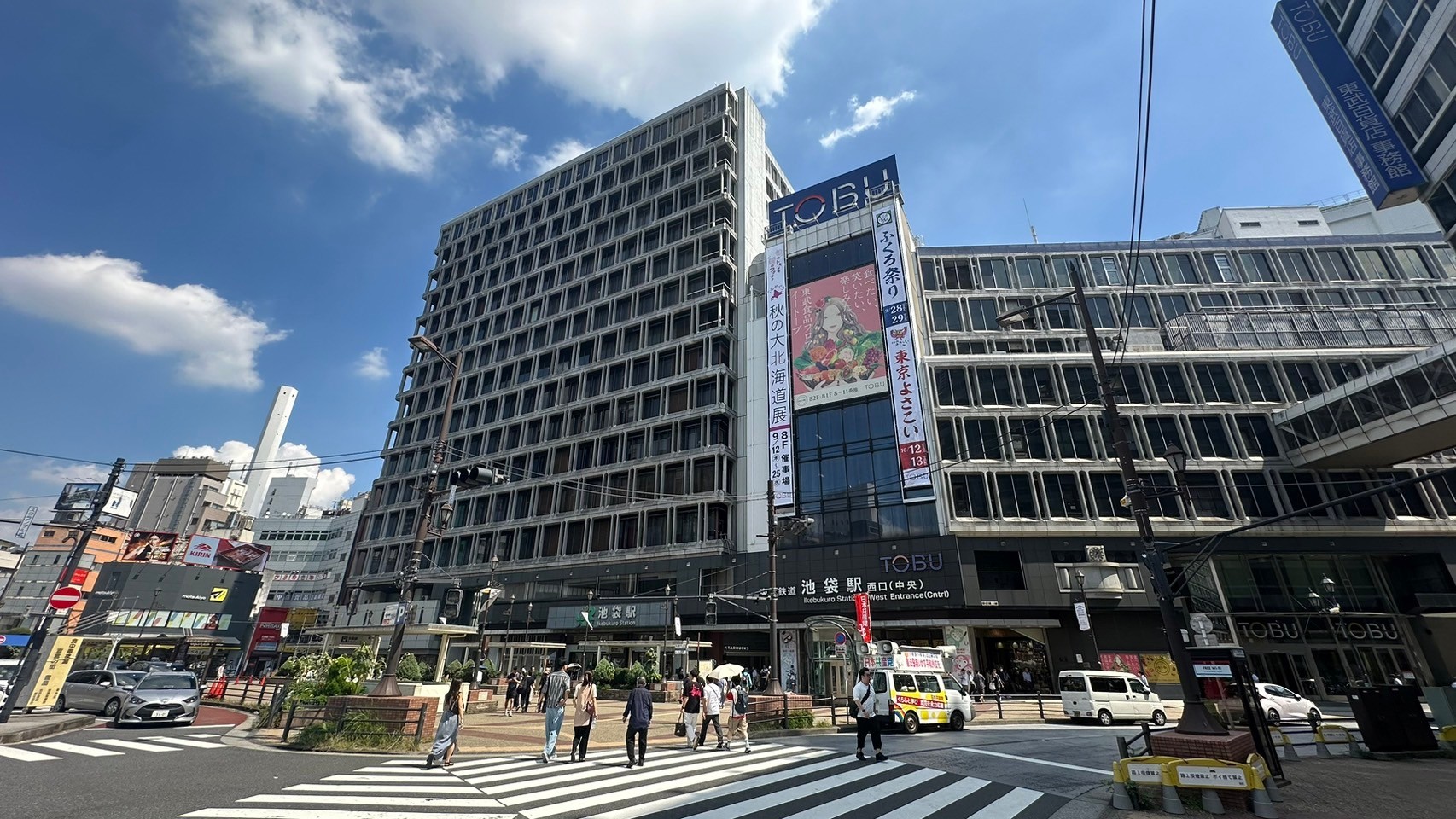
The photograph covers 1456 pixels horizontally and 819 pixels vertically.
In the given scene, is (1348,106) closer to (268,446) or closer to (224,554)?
(224,554)

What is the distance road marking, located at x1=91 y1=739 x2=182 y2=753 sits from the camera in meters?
13.0

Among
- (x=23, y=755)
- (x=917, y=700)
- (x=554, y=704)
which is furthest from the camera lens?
(x=917, y=700)

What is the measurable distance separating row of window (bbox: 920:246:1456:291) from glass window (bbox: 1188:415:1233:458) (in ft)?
40.1

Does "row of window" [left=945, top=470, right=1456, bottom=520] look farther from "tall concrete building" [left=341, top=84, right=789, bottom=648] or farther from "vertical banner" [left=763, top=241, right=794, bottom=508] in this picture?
"tall concrete building" [left=341, top=84, right=789, bottom=648]

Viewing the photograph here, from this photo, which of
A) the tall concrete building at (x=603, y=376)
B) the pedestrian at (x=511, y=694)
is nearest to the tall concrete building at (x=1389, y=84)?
the tall concrete building at (x=603, y=376)

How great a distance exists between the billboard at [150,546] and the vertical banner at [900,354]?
77.5 meters

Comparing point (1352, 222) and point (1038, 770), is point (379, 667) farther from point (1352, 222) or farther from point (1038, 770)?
point (1352, 222)

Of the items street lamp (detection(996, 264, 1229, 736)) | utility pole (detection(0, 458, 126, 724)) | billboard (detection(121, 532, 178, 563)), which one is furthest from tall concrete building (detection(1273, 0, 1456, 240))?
billboard (detection(121, 532, 178, 563))

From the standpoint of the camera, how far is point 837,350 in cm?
4256

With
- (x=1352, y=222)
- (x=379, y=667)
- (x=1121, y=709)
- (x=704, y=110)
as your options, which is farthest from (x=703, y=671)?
(x=1352, y=222)

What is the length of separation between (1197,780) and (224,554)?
8527 centimetres

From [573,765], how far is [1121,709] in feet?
69.8

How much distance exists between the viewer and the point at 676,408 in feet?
158

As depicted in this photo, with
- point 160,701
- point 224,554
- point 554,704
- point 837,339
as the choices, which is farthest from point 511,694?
point 224,554
